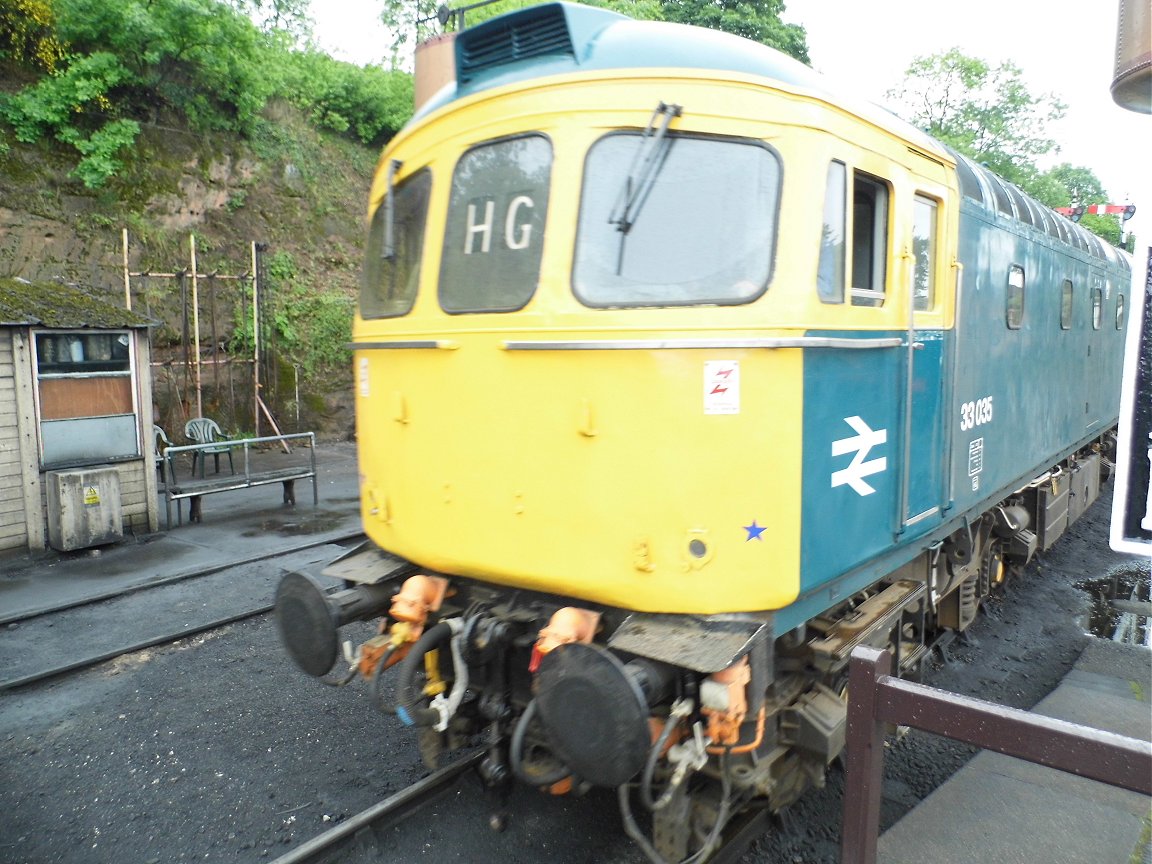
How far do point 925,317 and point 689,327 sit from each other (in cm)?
171

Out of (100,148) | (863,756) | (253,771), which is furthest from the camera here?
(100,148)

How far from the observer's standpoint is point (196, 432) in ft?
44.6

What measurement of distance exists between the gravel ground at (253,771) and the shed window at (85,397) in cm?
385

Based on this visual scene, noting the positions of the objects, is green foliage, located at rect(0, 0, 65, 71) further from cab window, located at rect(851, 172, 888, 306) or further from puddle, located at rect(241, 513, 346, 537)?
cab window, located at rect(851, 172, 888, 306)

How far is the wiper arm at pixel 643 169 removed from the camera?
3303 millimetres

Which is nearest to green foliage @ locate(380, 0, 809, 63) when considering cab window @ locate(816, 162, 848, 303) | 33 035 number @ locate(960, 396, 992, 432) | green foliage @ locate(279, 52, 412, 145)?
green foliage @ locate(279, 52, 412, 145)

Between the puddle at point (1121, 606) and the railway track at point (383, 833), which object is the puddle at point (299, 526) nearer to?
the railway track at point (383, 833)

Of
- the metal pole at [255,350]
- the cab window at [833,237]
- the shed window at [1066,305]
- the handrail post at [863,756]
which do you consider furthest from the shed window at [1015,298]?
the metal pole at [255,350]

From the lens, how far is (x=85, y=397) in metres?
9.39

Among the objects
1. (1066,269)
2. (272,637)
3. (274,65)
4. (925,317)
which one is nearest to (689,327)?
(925,317)

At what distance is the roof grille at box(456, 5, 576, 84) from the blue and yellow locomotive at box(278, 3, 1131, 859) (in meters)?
0.01

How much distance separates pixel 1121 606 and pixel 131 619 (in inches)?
338

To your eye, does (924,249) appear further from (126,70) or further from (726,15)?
(726,15)

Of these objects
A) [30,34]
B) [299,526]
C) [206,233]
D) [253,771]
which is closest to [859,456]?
[253,771]
